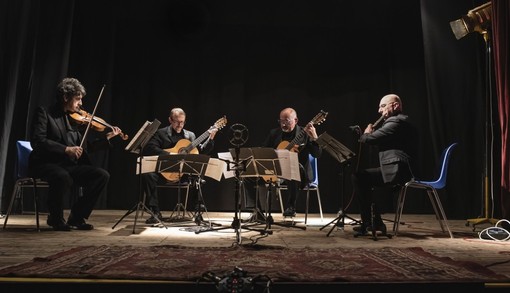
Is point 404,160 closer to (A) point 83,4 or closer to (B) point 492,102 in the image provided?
(B) point 492,102

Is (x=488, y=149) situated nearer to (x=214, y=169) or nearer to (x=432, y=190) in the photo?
(x=432, y=190)

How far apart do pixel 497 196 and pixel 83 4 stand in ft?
21.1

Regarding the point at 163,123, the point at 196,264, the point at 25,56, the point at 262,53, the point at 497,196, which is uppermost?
the point at 262,53

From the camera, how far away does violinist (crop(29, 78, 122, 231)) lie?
4750 millimetres

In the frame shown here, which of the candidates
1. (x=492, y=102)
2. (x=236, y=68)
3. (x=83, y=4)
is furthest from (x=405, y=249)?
(x=83, y=4)

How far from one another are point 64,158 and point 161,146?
1526 mm

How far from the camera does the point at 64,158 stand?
496 centimetres

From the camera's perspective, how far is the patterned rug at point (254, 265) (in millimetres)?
2520

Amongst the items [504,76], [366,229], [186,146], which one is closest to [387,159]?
[366,229]

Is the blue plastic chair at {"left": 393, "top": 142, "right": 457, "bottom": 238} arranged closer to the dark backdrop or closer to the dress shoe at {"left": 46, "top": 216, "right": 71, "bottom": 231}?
the dark backdrop

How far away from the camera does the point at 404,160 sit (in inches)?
180

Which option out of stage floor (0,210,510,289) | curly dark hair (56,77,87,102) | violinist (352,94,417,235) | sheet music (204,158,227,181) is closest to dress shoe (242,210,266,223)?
stage floor (0,210,510,289)

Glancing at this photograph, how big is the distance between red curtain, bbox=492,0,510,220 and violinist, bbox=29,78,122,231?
154 inches

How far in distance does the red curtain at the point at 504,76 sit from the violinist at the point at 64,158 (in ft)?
12.8
